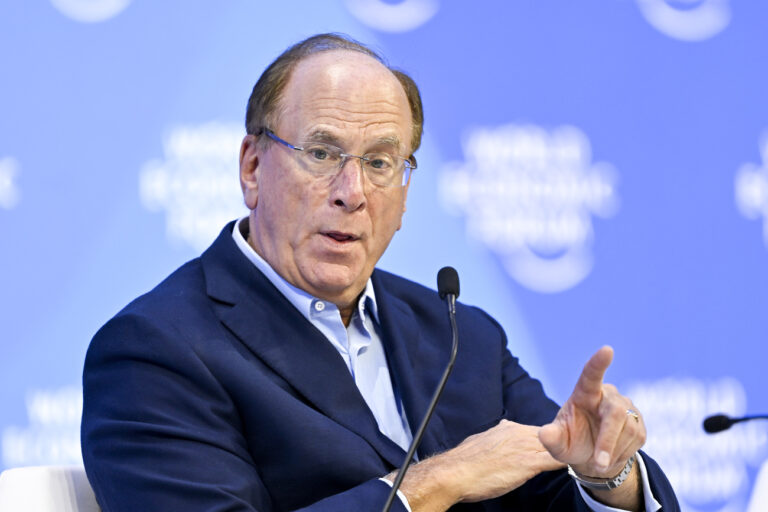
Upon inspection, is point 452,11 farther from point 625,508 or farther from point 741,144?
point 625,508

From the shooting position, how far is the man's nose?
7.82 feet

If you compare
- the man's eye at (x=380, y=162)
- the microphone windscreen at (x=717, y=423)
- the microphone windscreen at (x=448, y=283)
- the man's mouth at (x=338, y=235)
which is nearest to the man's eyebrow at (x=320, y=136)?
the man's eye at (x=380, y=162)

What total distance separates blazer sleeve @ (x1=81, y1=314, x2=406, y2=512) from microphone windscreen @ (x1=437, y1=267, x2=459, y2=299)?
425mm

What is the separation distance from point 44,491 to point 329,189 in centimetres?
94

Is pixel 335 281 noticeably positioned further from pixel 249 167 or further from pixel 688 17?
pixel 688 17

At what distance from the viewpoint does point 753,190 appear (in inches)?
152

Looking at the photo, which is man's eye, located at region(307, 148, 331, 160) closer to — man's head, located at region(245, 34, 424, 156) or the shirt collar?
man's head, located at region(245, 34, 424, 156)

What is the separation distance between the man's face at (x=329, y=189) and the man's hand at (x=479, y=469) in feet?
1.69

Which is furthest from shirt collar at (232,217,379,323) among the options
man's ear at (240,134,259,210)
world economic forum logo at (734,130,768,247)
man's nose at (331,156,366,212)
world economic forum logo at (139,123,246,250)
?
world economic forum logo at (734,130,768,247)

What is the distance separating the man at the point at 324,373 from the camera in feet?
6.48

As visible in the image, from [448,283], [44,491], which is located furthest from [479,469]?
[44,491]

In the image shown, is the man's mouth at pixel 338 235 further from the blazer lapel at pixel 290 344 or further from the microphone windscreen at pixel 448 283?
the microphone windscreen at pixel 448 283

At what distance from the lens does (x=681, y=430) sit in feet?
11.9

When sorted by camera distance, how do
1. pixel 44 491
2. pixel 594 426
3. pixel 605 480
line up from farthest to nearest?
pixel 605 480 → pixel 44 491 → pixel 594 426
